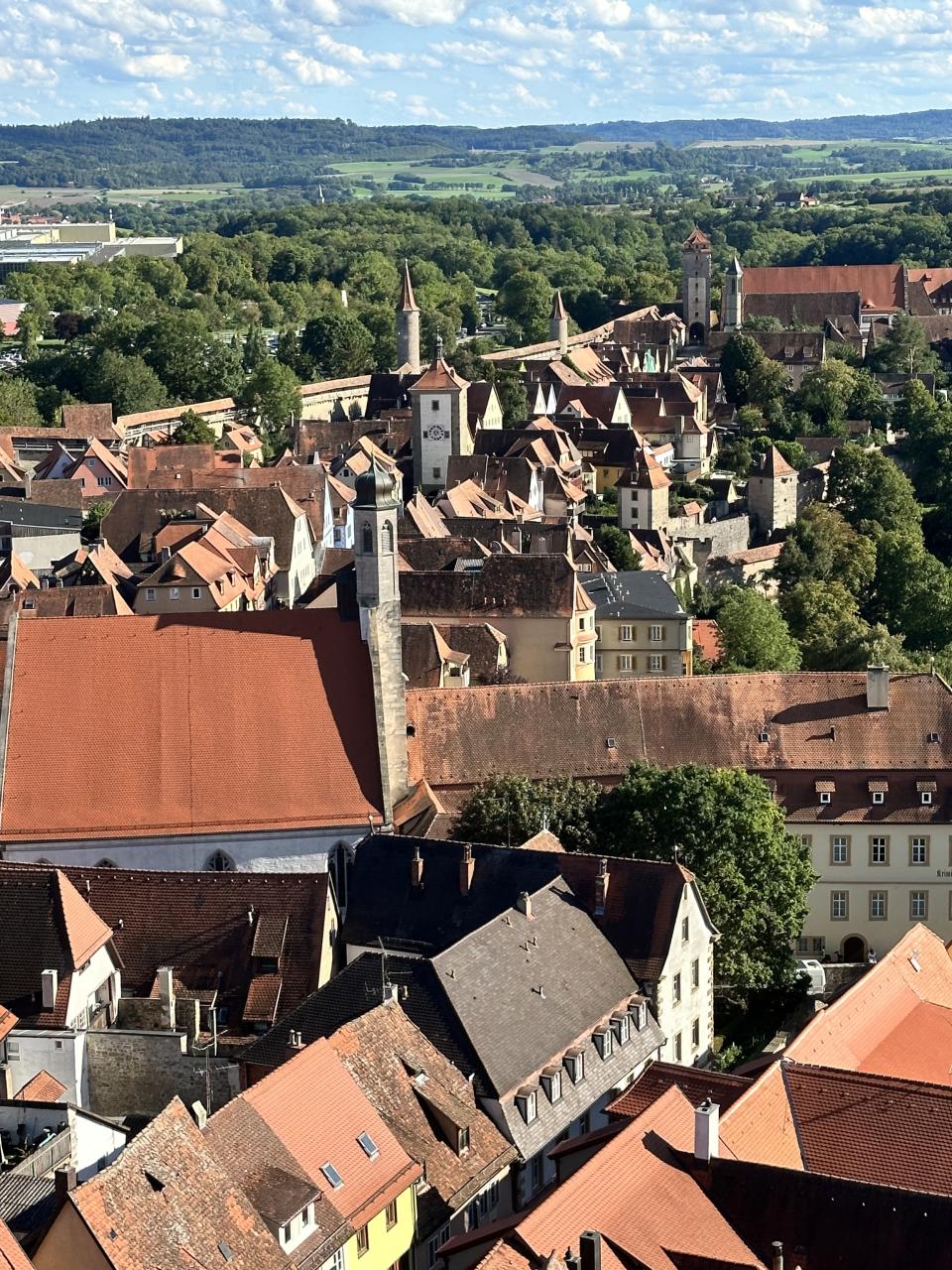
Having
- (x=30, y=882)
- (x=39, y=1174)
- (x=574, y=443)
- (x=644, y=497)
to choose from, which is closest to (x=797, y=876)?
(x=30, y=882)

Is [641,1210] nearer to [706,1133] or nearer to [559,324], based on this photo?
[706,1133]

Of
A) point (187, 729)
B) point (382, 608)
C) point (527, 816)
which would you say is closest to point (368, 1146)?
point (527, 816)

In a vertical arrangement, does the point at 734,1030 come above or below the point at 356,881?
below

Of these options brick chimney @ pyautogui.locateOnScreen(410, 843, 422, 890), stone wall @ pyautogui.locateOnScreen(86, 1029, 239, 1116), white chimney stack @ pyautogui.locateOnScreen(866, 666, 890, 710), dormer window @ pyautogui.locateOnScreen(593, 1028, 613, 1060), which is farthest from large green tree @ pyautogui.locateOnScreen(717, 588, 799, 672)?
stone wall @ pyautogui.locateOnScreen(86, 1029, 239, 1116)

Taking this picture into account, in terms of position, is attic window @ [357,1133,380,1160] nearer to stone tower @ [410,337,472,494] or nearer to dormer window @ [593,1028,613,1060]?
dormer window @ [593,1028,613,1060]

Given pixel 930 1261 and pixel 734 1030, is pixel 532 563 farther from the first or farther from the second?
pixel 930 1261

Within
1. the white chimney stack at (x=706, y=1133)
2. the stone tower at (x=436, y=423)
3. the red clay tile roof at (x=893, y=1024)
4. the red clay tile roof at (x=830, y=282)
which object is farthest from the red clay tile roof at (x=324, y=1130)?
the red clay tile roof at (x=830, y=282)
